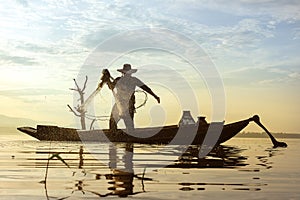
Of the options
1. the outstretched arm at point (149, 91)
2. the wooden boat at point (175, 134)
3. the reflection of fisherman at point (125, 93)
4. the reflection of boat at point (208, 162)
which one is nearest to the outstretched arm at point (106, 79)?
the reflection of fisherman at point (125, 93)

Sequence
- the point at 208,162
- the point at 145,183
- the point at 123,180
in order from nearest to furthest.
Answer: the point at 145,183 → the point at 123,180 → the point at 208,162

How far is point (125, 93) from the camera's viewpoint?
2672 cm

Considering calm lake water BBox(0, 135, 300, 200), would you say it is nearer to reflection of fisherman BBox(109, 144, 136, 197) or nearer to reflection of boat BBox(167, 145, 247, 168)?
reflection of fisherman BBox(109, 144, 136, 197)

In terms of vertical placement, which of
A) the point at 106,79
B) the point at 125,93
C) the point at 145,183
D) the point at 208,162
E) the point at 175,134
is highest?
the point at 106,79

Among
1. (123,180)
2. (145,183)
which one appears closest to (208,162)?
(123,180)

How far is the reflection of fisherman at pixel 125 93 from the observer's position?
2610 centimetres

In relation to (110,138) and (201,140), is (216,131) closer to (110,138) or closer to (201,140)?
(201,140)

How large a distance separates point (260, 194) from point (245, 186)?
101cm

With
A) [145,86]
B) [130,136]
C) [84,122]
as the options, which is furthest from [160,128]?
[84,122]

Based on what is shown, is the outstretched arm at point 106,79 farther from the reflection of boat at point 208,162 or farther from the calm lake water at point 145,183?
the calm lake water at point 145,183

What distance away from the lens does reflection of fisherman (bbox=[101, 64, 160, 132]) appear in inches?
1027

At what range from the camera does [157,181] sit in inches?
375

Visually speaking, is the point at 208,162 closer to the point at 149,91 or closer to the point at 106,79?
the point at 149,91

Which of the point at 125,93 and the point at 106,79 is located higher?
the point at 106,79
